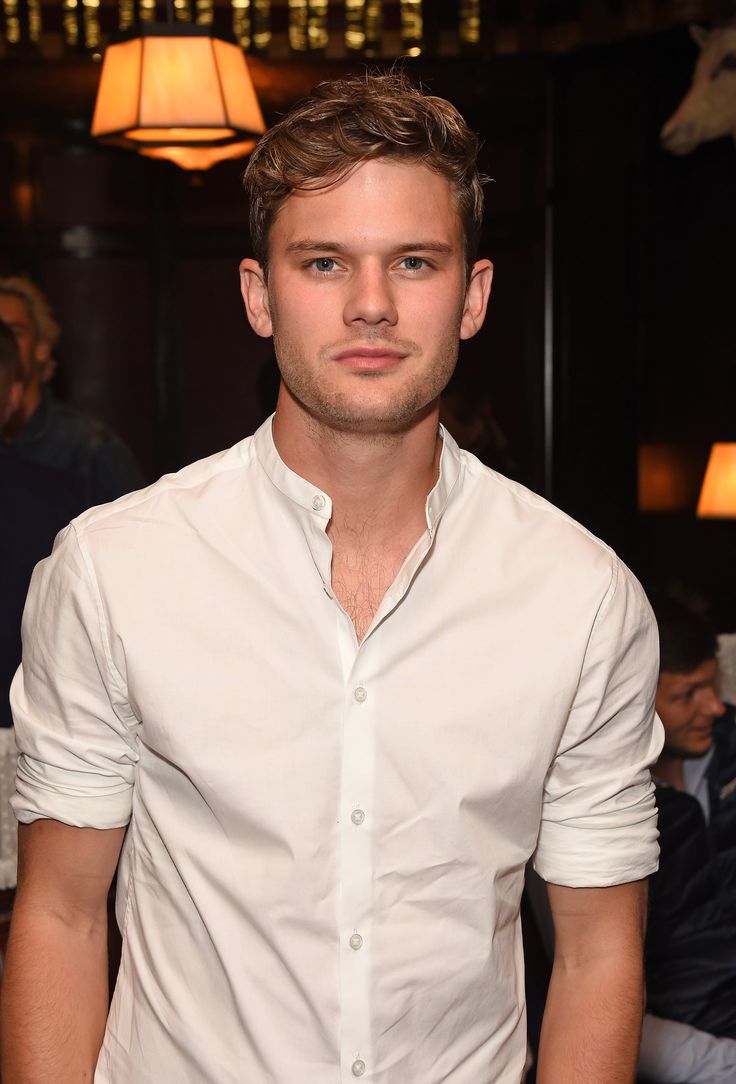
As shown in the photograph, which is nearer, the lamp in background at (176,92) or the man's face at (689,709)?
the man's face at (689,709)

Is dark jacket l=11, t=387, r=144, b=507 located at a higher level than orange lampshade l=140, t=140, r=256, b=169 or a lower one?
lower

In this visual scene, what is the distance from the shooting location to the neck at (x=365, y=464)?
4.31ft

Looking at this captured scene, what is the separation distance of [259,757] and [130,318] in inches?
176

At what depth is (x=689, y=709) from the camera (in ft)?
9.21

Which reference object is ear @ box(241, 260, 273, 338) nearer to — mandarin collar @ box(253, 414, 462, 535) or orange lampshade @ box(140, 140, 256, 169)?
mandarin collar @ box(253, 414, 462, 535)

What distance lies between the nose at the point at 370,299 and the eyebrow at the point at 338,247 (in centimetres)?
3

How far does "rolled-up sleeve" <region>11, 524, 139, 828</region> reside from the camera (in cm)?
125

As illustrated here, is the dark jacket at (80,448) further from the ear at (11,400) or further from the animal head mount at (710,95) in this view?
the animal head mount at (710,95)

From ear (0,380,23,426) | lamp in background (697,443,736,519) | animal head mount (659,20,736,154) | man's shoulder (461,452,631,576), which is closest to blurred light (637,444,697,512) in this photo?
lamp in background (697,443,736,519)

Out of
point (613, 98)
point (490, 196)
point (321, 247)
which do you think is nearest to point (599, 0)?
point (613, 98)

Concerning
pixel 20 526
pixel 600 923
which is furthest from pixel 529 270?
pixel 600 923

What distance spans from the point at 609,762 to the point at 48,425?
12.4 ft

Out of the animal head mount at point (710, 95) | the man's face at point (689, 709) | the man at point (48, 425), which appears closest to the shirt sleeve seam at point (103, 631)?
the man's face at point (689, 709)

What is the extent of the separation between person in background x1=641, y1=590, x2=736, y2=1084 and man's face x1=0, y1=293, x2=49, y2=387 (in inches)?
97.4
